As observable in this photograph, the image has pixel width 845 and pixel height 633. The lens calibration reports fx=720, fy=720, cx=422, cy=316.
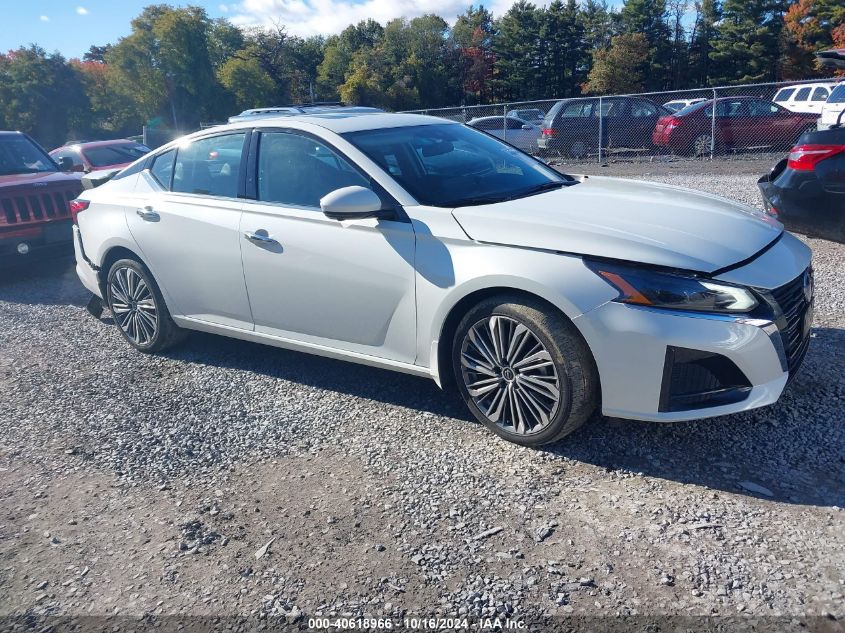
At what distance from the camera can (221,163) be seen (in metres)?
4.96

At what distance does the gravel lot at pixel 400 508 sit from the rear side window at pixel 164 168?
1.56 m

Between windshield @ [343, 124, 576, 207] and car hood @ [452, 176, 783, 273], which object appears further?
windshield @ [343, 124, 576, 207]

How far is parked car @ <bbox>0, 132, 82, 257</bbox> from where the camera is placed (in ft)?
28.4

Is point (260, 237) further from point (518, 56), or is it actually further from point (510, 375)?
point (518, 56)

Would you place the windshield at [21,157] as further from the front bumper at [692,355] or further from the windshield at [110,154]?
the front bumper at [692,355]

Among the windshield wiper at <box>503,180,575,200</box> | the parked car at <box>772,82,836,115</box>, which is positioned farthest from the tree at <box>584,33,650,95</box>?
the windshield wiper at <box>503,180,575,200</box>

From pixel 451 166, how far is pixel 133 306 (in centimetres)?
284

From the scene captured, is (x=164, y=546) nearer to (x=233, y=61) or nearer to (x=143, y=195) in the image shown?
(x=143, y=195)

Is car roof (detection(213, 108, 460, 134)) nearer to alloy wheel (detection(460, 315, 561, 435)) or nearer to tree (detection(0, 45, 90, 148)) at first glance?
alloy wheel (detection(460, 315, 561, 435))

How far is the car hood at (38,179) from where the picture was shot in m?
8.84

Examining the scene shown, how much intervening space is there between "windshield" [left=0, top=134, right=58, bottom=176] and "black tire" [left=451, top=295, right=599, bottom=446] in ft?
27.3

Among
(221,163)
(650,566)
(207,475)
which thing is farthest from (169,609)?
(221,163)

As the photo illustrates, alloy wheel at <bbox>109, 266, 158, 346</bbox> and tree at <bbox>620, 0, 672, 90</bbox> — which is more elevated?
tree at <bbox>620, 0, 672, 90</bbox>

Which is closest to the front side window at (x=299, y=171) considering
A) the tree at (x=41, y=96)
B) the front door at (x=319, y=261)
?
the front door at (x=319, y=261)
